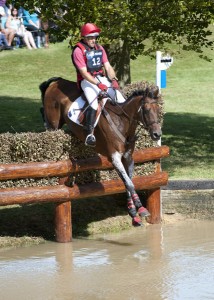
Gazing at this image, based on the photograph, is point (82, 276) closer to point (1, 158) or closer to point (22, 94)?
point (1, 158)

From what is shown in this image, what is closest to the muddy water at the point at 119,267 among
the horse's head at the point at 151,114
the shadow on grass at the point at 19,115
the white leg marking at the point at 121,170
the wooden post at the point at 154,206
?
the wooden post at the point at 154,206

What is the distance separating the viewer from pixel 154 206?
12398mm

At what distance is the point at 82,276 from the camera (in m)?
9.52

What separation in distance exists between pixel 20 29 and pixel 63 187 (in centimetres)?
1620

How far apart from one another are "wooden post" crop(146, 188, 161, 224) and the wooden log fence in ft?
0.69

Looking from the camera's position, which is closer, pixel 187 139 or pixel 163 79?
pixel 163 79

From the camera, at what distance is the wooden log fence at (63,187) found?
35.4 feet

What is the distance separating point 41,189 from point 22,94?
543 inches

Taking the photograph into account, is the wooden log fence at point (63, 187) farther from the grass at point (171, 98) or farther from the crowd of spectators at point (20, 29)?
the crowd of spectators at point (20, 29)

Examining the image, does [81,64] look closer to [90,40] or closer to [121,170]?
[90,40]

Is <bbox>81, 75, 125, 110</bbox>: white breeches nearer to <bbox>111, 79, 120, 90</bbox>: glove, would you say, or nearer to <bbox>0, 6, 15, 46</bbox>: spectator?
<bbox>111, 79, 120, 90</bbox>: glove

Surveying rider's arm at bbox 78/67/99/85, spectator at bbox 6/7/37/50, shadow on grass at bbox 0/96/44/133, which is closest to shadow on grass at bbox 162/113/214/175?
shadow on grass at bbox 0/96/44/133

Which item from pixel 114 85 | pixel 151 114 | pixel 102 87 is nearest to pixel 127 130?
pixel 151 114

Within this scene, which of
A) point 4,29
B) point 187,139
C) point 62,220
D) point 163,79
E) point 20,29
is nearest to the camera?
point 62,220
